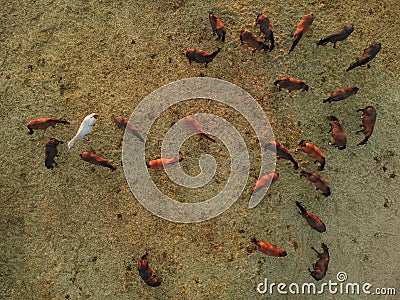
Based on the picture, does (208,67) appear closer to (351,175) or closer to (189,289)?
(351,175)

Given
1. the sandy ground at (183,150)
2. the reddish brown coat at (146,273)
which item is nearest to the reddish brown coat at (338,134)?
the sandy ground at (183,150)

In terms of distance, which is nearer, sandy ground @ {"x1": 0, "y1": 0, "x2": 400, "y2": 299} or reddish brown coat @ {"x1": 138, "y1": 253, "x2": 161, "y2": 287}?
reddish brown coat @ {"x1": 138, "y1": 253, "x2": 161, "y2": 287}

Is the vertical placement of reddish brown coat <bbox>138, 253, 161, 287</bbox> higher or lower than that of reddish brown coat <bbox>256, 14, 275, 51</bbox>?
lower

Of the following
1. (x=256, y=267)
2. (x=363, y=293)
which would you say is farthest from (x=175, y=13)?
(x=363, y=293)

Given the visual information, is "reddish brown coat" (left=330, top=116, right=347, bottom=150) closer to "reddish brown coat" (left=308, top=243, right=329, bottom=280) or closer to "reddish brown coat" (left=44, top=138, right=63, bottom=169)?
"reddish brown coat" (left=308, top=243, right=329, bottom=280)

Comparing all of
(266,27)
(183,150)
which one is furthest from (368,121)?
(183,150)

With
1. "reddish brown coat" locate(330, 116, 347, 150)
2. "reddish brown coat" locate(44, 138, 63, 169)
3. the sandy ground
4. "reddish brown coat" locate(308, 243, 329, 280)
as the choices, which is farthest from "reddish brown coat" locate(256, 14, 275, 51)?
"reddish brown coat" locate(44, 138, 63, 169)

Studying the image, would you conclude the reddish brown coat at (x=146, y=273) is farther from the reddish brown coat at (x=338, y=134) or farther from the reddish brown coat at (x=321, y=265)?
the reddish brown coat at (x=338, y=134)

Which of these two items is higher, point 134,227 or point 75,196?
point 75,196
